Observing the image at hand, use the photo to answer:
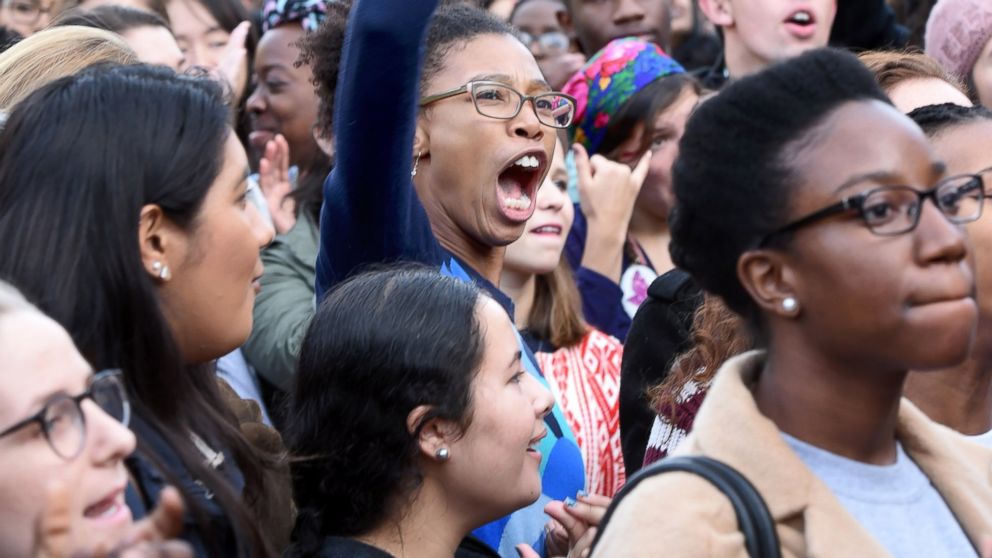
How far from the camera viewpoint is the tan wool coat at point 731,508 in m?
1.89

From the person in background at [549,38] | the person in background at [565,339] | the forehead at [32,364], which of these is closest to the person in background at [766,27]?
the person in background at [565,339]

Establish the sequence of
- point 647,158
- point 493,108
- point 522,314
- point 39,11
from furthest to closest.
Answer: point 39,11
point 647,158
point 522,314
point 493,108

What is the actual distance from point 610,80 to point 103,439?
337cm

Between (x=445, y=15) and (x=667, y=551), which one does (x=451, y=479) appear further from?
(x=445, y=15)

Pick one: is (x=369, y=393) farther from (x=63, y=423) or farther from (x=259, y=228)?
(x=63, y=423)

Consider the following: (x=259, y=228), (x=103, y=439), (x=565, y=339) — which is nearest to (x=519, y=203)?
(x=259, y=228)

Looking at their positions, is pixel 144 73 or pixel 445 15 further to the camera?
pixel 445 15

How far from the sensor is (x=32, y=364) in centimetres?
202

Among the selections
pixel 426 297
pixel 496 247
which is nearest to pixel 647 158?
pixel 496 247

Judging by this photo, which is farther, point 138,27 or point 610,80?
point 610,80

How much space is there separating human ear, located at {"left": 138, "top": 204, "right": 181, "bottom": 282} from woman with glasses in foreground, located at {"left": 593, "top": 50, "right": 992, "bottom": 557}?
941 mm

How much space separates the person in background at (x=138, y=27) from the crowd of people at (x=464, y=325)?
0.02m

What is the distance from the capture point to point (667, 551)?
1.88 m

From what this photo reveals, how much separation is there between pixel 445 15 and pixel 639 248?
6.19 ft
